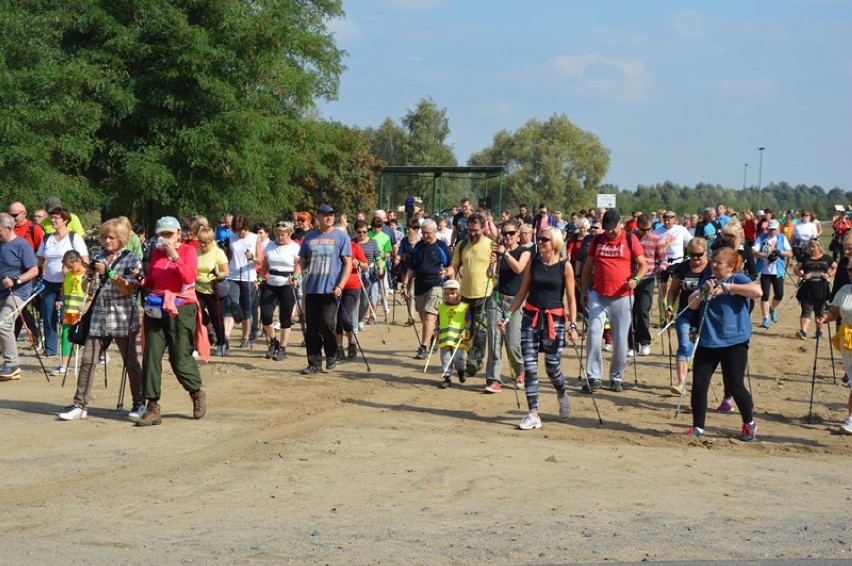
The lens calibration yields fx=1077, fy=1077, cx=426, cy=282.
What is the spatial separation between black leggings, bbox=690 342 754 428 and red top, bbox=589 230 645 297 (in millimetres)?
2109

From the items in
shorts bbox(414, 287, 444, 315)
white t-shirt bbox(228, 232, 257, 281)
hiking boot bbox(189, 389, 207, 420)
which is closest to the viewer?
hiking boot bbox(189, 389, 207, 420)

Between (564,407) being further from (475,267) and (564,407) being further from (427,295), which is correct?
(427,295)

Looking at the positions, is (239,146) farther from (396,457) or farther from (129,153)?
(396,457)

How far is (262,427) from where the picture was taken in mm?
10664

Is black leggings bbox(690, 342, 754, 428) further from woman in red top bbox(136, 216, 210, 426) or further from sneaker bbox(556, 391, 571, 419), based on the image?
woman in red top bbox(136, 216, 210, 426)

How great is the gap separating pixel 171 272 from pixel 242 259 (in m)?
5.51

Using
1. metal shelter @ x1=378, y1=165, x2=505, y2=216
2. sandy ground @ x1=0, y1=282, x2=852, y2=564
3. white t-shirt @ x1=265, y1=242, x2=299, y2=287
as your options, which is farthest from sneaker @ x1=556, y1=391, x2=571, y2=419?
metal shelter @ x1=378, y1=165, x2=505, y2=216

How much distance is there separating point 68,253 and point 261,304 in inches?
109

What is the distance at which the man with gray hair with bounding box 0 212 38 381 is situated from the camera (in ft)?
42.2

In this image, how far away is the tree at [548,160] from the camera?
78.6 meters

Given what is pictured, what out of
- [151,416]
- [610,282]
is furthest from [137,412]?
[610,282]

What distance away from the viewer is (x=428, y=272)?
1484 centimetres

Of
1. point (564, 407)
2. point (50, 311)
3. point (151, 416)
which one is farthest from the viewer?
point (50, 311)

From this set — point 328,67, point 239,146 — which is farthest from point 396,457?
point 328,67
